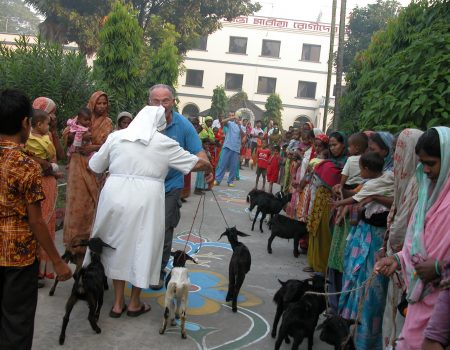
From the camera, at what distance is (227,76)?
43.3 m

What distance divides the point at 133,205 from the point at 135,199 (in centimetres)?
5

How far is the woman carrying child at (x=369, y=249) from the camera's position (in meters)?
3.89

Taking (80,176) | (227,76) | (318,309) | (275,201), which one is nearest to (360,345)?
(318,309)

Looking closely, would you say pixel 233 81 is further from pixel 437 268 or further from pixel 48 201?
pixel 437 268

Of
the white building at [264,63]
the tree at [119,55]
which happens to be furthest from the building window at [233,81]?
the tree at [119,55]

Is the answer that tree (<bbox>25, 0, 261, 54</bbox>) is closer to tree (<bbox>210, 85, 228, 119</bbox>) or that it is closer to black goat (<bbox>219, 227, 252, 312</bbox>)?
tree (<bbox>210, 85, 228, 119</bbox>)

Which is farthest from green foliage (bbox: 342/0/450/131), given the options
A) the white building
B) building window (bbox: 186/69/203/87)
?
building window (bbox: 186/69/203/87)

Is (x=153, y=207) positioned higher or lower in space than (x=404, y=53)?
lower

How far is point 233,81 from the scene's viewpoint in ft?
143

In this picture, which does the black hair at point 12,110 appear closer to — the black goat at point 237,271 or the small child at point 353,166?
the black goat at point 237,271

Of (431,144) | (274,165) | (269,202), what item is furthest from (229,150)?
(431,144)

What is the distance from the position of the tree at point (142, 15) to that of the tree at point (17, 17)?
46980mm

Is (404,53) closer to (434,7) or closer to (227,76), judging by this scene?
(434,7)

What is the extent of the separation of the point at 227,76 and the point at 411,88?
127 ft
